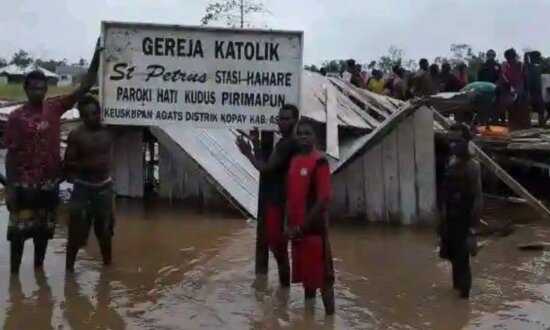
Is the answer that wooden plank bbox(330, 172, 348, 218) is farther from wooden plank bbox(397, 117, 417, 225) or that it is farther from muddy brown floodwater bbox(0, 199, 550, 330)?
muddy brown floodwater bbox(0, 199, 550, 330)

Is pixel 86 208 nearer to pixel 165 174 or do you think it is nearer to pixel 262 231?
pixel 262 231

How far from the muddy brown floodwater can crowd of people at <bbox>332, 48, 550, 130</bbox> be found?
4577mm

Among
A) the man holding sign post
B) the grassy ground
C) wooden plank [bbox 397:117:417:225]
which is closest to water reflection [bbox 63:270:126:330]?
the man holding sign post

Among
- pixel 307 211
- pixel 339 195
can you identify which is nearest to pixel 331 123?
pixel 339 195

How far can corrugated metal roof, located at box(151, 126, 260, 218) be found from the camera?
469 inches

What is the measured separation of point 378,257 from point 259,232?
2.43 metres

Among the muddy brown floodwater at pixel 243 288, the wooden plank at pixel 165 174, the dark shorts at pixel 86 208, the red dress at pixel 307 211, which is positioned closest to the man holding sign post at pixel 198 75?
the dark shorts at pixel 86 208

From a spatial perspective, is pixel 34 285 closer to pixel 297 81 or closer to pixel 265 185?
pixel 265 185

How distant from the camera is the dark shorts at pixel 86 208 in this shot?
8.00 m

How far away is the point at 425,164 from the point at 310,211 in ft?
16.6

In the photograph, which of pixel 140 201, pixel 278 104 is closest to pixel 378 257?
pixel 278 104

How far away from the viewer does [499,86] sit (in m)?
15.4

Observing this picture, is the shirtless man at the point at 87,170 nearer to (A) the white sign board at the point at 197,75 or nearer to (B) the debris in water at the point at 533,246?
(A) the white sign board at the point at 197,75

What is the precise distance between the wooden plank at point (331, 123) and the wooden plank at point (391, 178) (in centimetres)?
68
